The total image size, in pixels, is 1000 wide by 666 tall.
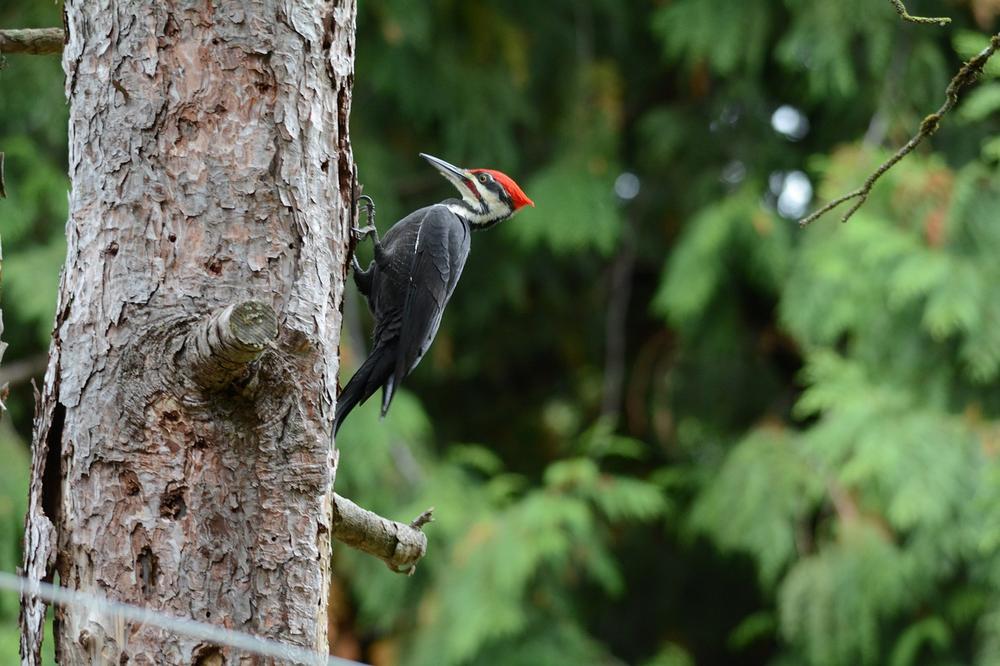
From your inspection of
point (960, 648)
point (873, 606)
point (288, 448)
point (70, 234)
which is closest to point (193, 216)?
point (70, 234)

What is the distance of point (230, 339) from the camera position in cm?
174

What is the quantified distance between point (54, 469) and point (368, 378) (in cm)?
120

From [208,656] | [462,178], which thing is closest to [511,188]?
[462,178]

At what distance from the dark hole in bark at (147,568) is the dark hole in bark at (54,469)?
17cm

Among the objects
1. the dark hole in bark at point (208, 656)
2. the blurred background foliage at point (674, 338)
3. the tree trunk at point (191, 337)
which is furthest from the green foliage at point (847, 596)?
the dark hole in bark at point (208, 656)

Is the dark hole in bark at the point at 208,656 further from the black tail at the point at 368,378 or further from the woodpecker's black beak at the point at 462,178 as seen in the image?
the woodpecker's black beak at the point at 462,178

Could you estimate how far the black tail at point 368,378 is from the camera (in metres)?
2.94

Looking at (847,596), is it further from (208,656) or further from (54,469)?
(54,469)

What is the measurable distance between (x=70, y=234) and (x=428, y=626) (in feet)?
11.6

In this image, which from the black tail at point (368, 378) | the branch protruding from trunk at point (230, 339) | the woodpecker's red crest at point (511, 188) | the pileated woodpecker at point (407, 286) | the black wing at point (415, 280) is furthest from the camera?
the woodpecker's red crest at point (511, 188)

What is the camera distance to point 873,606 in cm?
504

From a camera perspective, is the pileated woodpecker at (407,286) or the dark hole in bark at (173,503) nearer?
the dark hole in bark at (173,503)

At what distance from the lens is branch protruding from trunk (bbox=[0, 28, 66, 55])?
2.30 metres

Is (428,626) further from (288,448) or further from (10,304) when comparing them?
(288,448)
